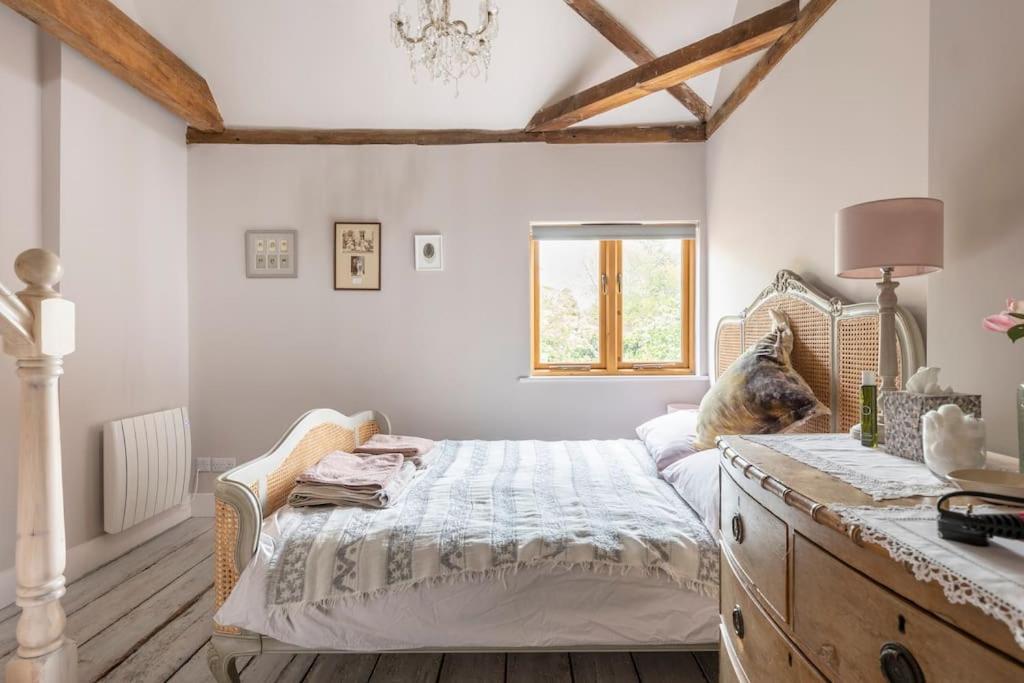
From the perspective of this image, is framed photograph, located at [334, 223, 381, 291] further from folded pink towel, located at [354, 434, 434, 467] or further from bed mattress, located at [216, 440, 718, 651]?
bed mattress, located at [216, 440, 718, 651]

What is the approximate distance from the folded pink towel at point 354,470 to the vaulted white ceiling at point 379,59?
7.74ft

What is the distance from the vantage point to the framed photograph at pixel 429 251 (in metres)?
3.53

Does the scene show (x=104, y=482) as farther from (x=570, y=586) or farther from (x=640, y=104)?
(x=640, y=104)

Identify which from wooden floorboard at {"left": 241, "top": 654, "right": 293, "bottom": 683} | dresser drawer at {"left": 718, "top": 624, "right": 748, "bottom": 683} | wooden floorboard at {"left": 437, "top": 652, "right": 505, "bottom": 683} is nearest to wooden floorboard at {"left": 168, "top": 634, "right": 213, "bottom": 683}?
wooden floorboard at {"left": 241, "top": 654, "right": 293, "bottom": 683}

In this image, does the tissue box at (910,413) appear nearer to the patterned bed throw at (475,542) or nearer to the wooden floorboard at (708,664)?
the patterned bed throw at (475,542)

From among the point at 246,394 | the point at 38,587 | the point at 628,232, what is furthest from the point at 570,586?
the point at 246,394

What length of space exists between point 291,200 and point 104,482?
201 cm

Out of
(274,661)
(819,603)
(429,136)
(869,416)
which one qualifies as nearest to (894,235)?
(869,416)

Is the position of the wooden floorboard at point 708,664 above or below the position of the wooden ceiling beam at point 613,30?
below

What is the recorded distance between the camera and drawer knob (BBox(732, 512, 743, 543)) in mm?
1090

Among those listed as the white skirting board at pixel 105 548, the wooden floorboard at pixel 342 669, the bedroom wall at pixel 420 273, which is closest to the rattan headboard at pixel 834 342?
the bedroom wall at pixel 420 273

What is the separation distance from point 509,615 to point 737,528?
829 millimetres

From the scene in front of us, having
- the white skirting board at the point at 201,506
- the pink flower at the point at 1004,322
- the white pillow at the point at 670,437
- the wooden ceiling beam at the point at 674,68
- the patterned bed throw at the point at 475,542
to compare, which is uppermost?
the wooden ceiling beam at the point at 674,68

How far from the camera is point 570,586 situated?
160cm
